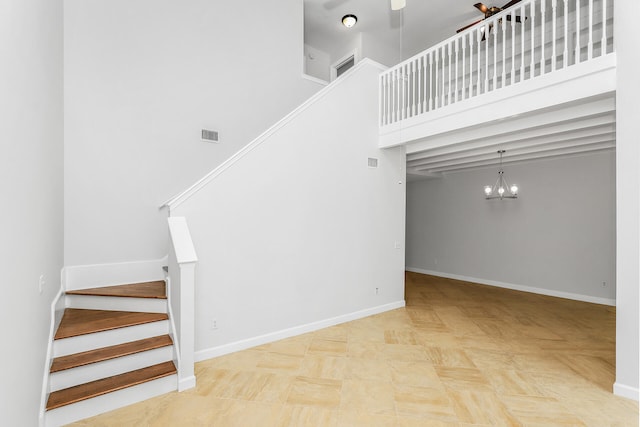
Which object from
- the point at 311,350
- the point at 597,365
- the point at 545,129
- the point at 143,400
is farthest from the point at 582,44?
the point at 143,400

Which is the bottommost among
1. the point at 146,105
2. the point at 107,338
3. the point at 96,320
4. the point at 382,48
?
the point at 107,338

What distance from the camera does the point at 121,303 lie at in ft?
10.4

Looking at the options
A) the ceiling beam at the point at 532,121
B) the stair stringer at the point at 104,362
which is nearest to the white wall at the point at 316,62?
the ceiling beam at the point at 532,121

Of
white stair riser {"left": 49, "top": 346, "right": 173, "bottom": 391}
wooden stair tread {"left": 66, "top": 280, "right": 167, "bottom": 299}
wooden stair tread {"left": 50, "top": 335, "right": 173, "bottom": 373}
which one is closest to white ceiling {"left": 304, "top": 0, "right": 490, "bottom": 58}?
wooden stair tread {"left": 66, "top": 280, "right": 167, "bottom": 299}

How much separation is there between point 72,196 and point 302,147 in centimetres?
276

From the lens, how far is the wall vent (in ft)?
14.7

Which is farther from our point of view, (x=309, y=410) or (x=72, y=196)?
(x=72, y=196)

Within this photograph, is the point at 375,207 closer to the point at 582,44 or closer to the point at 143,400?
the point at 143,400

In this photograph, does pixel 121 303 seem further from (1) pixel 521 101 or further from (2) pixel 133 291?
(1) pixel 521 101

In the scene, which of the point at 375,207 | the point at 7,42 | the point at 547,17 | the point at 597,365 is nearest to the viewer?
the point at 7,42

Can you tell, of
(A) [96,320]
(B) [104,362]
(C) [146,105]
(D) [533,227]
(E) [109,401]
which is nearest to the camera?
(E) [109,401]

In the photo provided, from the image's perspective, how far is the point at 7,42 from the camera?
5.08 feet

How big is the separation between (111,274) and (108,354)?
1.49 metres

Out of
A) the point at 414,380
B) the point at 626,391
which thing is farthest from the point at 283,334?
the point at 626,391
